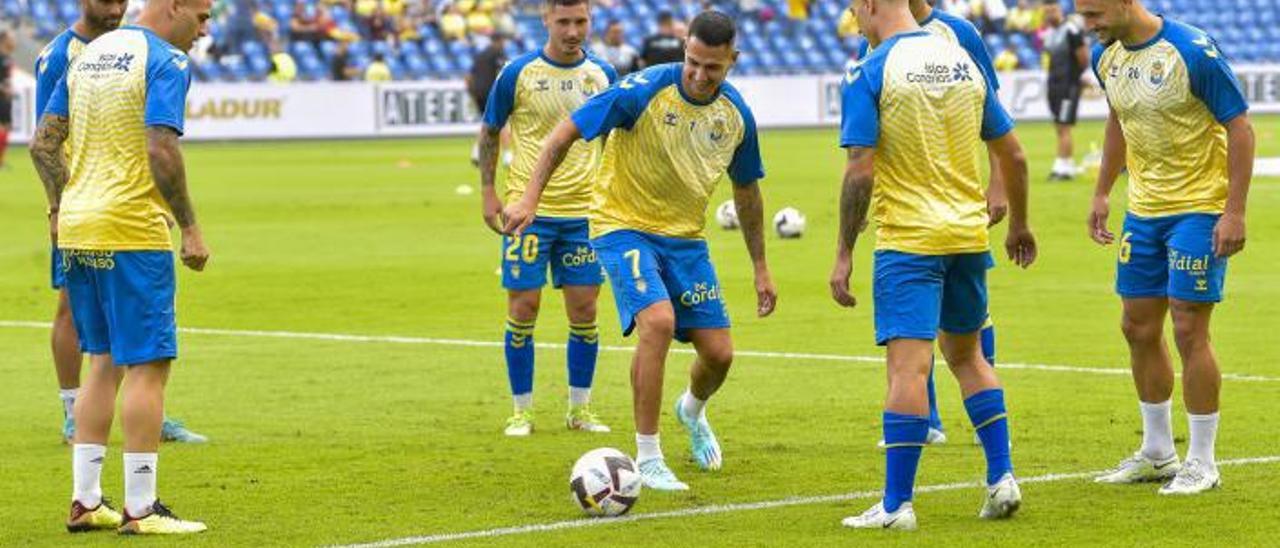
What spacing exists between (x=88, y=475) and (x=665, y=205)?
281cm

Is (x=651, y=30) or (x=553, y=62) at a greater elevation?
(x=553, y=62)

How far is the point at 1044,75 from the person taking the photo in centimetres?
5053

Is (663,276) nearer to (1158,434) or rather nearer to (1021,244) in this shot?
(1021,244)

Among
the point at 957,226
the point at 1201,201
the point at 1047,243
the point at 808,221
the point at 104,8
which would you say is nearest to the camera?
the point at 957,226

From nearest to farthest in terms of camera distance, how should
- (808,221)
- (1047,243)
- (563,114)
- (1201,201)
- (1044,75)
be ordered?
(1201,201) → (563,114) → (1047,243) → (808,221) → (1044,75)

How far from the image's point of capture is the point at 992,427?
9.27 meters

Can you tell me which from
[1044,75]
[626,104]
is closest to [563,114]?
[626,104]

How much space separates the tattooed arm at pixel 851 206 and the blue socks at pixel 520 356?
348cm

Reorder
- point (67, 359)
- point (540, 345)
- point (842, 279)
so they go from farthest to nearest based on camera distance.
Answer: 1. point (540, 345)
2. point (67, 359)
3. point (842, 279)

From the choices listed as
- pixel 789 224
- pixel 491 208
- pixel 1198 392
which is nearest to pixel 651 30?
pixel 789 224

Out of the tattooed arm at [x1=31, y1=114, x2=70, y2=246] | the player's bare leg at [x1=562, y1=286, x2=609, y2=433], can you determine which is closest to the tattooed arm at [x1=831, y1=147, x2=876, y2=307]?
the tattooed arm at [x1=31, y1=114, x2=70, y2=246]

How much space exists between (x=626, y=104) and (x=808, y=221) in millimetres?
15398

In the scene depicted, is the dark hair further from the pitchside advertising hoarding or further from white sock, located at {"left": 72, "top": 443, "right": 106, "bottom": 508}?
the pitchside advertising hoarding

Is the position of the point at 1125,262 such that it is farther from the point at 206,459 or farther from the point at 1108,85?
the point at 206,459
